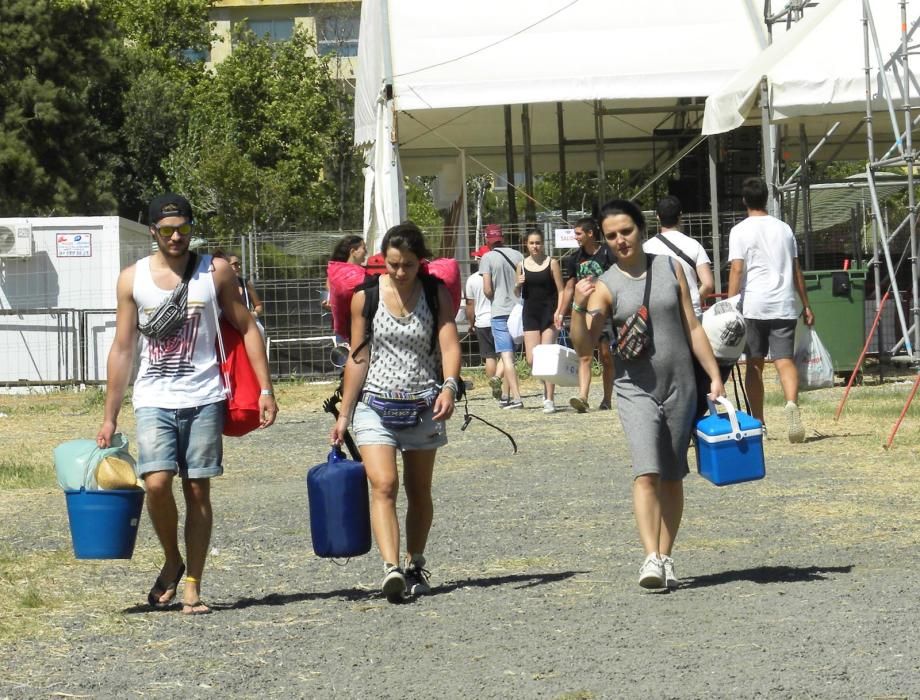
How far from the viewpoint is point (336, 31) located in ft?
187

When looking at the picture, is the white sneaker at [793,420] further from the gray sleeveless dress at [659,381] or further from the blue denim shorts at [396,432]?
the blue denim shorts at [396,432]

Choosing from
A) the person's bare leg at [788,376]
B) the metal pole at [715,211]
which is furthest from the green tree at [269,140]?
the person's bare leg at [788,376]

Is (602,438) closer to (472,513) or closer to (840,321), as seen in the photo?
(472,513)

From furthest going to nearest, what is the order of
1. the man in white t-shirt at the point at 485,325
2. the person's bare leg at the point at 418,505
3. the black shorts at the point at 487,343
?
the black shorts at the point at 487,343, the man in white t-shirt at the point at 485,325, the person's bare leg at the point at 418,505

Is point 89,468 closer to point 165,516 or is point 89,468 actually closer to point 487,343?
point 165,516

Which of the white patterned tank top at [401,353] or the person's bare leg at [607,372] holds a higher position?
the white patterned tank top at [401,353]

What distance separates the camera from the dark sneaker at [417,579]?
23.6 ft

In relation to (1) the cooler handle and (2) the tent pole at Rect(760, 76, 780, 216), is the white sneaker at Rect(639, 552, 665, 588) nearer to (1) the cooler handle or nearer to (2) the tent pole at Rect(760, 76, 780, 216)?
(1) the cooler handle

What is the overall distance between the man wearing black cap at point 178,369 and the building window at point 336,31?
4943cm

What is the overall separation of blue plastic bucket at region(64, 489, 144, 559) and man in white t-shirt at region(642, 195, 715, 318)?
5461 mm

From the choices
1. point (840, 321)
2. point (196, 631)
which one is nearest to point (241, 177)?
point (840, 321)

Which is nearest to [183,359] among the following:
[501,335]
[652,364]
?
[652,364]

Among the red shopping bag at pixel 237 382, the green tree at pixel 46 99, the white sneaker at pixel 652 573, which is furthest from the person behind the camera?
the green tree at pixel 46 99

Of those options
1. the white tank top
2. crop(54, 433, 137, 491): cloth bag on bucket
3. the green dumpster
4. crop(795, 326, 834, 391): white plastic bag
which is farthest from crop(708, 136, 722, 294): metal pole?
crop(54, 433, 137, 491): cloth bag on bucket
